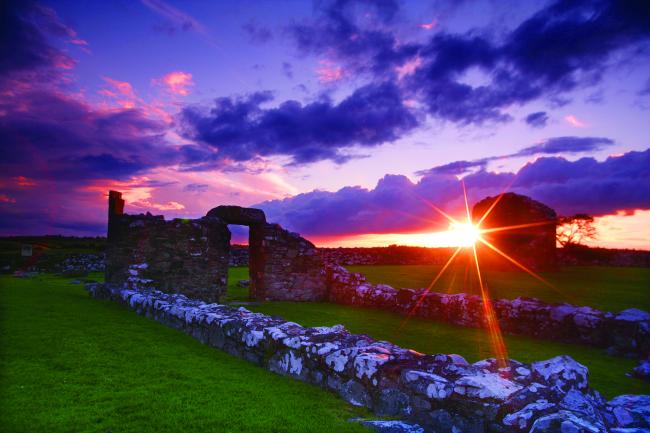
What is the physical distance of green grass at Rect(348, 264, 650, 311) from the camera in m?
14.8

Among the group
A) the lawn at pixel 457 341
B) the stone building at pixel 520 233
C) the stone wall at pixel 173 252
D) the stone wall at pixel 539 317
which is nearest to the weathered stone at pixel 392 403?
the lawn at pixel 457 341

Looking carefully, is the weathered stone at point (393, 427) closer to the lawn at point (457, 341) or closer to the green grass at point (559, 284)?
the lawn at point (457, 341)

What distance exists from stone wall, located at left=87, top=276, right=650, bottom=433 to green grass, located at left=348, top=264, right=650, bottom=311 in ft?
36.7

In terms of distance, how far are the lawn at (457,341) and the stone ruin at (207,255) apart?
2.25 metres

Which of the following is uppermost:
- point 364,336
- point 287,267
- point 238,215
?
point 238,215

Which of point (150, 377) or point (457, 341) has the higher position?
point (150, 377)

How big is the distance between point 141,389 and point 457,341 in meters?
7.40

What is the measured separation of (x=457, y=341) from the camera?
9672 millimetres

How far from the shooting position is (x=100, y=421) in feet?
12.9

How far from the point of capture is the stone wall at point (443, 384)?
3334mm

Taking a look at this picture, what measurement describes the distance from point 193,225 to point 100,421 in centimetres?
1192

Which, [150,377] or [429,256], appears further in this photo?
[429,256]

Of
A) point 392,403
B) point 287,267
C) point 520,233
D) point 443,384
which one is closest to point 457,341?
point 392,403

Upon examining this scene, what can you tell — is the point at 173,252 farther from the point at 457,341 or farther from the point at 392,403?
the point at 392,403
